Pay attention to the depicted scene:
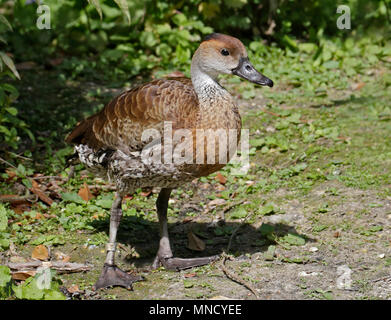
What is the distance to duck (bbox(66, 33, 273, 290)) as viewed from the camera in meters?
4.43

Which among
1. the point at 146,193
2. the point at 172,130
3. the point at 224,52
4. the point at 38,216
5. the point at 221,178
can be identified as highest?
the point at 224,52

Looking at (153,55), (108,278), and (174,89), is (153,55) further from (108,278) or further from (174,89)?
(108,278)

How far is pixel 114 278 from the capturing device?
456 centimetres

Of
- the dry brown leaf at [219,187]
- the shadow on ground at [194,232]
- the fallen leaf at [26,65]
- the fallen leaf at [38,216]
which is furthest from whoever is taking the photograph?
the fallen leaf at [26,65]

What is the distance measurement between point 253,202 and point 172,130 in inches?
65.1

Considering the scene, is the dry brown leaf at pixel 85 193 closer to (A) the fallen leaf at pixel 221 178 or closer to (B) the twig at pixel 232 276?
(A) the fallen leaf at pixel 221 178

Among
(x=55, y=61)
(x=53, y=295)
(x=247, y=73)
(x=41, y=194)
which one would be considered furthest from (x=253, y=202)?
(x=55, y=61)

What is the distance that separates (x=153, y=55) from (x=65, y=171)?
299cm

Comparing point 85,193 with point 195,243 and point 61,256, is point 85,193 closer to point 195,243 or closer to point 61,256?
point 61,256

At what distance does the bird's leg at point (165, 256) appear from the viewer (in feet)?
16.0

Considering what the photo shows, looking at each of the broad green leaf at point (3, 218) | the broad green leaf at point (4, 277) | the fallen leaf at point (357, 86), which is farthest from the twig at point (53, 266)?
the fallen leaf at point (357, 86)

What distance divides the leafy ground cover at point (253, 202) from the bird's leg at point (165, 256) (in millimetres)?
91

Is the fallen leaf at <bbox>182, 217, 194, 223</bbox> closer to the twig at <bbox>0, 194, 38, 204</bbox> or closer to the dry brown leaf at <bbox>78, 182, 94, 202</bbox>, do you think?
the dry brown leaf at <bbox>78, 182, 94, 202</bbox>
